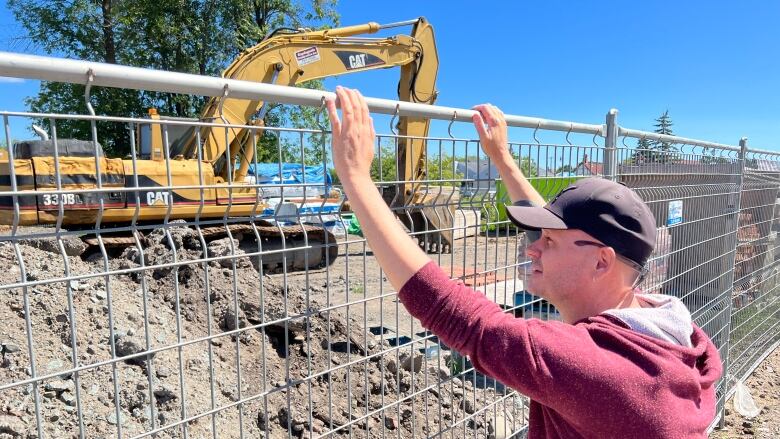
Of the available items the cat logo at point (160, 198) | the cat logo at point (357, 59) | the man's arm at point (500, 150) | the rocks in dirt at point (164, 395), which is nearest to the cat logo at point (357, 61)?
the cat logo at point (357, 59)

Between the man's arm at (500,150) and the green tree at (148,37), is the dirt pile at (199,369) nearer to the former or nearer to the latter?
the man's arm at (500,150)

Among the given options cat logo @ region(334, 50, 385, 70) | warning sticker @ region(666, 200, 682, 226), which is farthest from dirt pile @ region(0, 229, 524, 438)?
cat logo @ region(334, 50, 385, 70)

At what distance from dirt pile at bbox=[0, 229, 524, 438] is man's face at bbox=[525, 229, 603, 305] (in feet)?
2.89

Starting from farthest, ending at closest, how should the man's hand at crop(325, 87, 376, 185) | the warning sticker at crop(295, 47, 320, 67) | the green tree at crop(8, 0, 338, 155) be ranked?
the green tree at crop(8, 0, 338, 155) → the warning sticker at crop(295, 47, 320, 67) → the man's hand at crop(325, 87, 376, 185)

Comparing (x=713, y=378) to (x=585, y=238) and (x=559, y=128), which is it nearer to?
(x=585, y=238)

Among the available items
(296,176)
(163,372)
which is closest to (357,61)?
(296,176)

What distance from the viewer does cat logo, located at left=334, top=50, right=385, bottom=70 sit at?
10055 millimetres

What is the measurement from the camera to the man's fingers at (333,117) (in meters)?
1.51

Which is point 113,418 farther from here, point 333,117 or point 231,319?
point 333,117

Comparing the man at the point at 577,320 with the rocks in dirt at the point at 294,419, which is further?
the rocks in dirt at the point at 294,419

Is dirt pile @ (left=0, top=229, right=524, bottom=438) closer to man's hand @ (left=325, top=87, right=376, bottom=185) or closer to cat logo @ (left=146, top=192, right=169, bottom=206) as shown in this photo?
cat logo @ (left=146, top=192, right=169, bottom=206)

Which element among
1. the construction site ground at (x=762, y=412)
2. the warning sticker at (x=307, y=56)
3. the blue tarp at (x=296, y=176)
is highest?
the warning sticker at (x=307, y=56)

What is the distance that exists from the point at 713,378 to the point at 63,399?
2.96 metres

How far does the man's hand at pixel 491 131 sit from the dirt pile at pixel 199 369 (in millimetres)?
901
